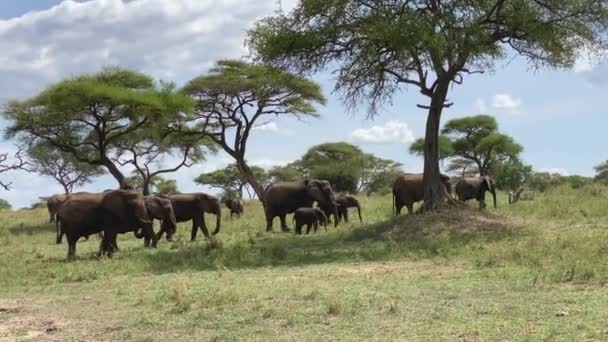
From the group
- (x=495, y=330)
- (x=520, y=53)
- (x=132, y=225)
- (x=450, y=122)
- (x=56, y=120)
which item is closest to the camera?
(x=495, y=330)

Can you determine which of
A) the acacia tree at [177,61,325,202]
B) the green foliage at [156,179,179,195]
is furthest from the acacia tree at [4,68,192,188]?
the green foliage at [156,179,179,195]

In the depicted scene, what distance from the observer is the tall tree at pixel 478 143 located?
52.3m

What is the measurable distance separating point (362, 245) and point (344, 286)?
6.05 metres

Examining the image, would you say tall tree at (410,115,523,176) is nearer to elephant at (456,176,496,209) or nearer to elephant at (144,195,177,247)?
elephant at (456,176,496,209)

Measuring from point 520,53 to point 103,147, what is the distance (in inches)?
824

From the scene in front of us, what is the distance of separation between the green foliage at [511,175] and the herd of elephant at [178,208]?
22479 millimetres

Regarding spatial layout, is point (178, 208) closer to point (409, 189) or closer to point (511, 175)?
point (409, 189)

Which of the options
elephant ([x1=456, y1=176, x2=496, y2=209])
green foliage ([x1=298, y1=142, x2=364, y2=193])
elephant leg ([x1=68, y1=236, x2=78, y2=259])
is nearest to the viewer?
elephant leg ([x1=68, y1=236, x2=78, y2=259])

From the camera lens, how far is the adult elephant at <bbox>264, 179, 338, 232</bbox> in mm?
22938

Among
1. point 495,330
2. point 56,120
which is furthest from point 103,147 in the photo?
point 495,330

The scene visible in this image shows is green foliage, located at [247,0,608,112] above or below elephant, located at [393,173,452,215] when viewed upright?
above

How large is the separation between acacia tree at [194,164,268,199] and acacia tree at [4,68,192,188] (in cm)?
2118

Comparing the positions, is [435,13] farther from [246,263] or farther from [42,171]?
[42,171]

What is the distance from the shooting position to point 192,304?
9766mm
